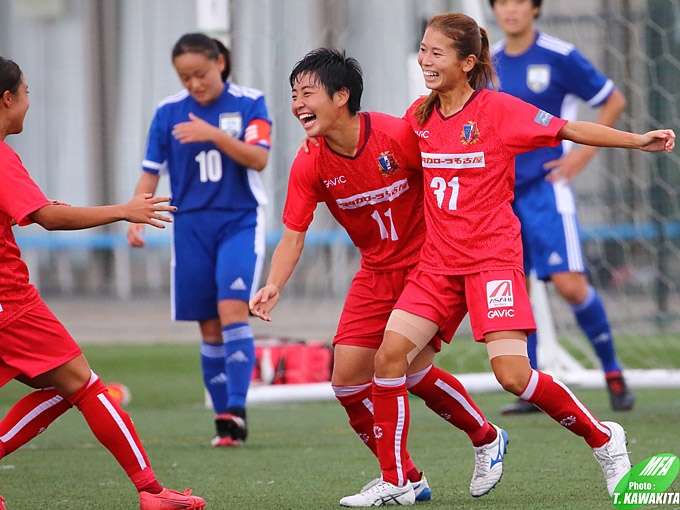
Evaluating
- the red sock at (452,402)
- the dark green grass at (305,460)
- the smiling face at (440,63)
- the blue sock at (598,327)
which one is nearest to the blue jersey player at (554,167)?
the blue sock at (598,327)

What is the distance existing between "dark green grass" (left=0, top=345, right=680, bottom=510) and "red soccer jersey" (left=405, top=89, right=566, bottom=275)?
84cm

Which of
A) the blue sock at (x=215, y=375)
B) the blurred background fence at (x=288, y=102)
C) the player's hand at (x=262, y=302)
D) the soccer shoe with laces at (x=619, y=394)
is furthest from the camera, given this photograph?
the blurred background fence at (x=288, y=102)

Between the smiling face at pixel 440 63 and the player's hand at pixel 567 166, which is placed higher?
the smiling face at pixel 440 63

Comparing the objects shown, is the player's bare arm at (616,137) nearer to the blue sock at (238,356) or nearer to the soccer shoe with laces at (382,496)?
the soccer shoe with laces at (382,496)

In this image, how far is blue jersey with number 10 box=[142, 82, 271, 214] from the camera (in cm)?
596

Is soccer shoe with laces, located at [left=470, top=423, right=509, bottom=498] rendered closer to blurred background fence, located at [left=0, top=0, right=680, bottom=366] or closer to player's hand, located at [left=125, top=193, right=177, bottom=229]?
A: player's hand, located at [left=125, top=193, right=177, bottom=229]

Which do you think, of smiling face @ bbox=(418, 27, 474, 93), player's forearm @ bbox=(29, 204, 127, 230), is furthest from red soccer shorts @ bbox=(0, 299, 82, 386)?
smiling face @ bbox=(418, 27, 474, 93)

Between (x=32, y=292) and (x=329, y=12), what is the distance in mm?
6191

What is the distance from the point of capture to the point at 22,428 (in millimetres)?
4133

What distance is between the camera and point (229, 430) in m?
5.77

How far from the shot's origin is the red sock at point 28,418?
4129mm

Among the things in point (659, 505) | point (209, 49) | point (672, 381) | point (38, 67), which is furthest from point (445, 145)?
point (38, 67)

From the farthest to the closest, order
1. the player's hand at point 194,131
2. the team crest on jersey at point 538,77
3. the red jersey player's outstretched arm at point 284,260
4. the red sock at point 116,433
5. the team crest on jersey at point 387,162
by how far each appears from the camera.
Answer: the team crest on jersey at point 538,77, the player's hand at point 194,131, the team crest on jersey at point 387,162, the red jersey player's outstretched arm at point 284,260, the red sock at point 116,433

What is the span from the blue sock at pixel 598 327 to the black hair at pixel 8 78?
Answer: 11.7ft
